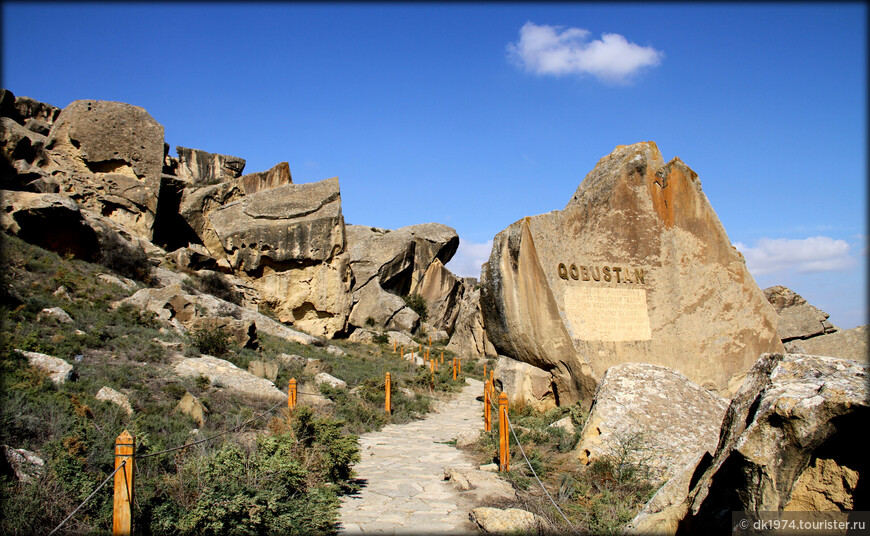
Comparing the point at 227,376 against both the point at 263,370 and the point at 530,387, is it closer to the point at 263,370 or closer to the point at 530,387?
the point at 263,370

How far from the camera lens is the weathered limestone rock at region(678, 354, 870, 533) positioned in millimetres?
2730

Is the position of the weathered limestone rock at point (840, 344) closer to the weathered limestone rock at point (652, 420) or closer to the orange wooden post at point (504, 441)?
the weathered limestone rock at point (652, 420)

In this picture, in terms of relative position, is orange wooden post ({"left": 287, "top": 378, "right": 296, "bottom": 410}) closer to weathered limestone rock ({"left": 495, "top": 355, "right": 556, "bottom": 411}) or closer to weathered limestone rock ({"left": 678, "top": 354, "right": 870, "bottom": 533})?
weathered limestone rock ({"left": 495, "top": 355, "right": 556, "bottom": 411})

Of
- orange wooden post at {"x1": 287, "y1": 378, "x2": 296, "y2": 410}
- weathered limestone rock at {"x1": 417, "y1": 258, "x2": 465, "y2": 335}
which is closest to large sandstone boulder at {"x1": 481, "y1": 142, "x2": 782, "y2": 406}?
orange wooden post at {"x1": 287, "y1": 378, "x2": 296, "y2": 410}

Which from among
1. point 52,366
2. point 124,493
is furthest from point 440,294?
point 124,493

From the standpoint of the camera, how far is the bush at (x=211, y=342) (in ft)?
38.0

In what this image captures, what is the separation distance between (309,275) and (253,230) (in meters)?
3.05

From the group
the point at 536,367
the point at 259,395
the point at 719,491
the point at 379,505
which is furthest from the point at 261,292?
the point at 719,491

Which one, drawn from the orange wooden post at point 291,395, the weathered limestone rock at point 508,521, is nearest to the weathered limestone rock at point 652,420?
the weathered limestone rock at point 508,521

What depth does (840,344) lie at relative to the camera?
13766 millimetres

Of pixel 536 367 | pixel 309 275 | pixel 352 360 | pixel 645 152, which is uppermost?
pixel 645 152

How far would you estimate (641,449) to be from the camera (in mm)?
5516

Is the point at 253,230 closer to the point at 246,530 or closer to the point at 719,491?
the point at 246,530

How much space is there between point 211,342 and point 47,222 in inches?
277
